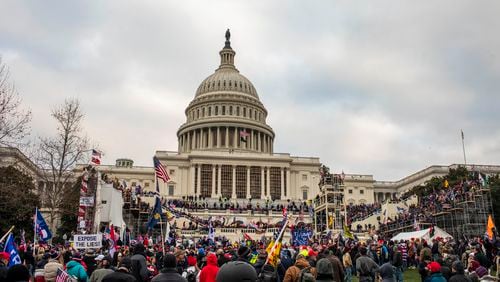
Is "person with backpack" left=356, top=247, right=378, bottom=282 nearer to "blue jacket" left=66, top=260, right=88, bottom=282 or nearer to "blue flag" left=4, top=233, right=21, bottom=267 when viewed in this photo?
"blue jacket" left=66, top=260, right=88, bottom=282

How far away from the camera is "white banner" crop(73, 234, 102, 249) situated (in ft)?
55.6

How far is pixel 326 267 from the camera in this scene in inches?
351

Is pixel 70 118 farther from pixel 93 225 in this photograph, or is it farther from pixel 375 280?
pixel 375 280

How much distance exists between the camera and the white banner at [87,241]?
55.6ft

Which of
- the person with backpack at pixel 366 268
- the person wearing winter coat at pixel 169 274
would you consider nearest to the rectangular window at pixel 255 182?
the person with backpack at pixel 366 268

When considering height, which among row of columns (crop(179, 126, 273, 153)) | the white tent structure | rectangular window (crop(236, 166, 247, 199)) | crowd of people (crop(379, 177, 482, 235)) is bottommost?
the white tent structure

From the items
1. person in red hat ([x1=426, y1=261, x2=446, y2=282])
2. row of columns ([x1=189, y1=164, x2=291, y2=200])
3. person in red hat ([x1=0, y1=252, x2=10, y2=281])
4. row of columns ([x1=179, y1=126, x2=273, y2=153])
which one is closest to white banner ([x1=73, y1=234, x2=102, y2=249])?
person in red hat ([x1=0, y1=252, x2=10, y2=281])

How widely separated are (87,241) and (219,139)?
87.7 m

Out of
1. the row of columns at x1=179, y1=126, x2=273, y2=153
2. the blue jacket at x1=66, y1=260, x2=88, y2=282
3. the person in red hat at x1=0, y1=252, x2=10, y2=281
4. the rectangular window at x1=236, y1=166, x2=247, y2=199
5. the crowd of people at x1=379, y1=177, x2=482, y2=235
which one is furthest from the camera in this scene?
the row of columns at x1=179, y1=126, x2=273, y2=153

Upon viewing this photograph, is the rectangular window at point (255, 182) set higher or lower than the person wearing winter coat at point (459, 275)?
higher

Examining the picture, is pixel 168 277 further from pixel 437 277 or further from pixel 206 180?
pixel 206 180

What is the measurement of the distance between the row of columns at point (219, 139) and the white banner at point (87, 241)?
86528mm

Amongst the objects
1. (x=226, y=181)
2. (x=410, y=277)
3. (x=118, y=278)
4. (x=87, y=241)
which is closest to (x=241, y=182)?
(x=226, y=181)

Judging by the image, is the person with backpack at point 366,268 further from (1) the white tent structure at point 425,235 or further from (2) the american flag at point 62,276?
(1) the white tent structure at point 425,235
